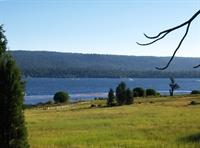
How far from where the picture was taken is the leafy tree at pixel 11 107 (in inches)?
701

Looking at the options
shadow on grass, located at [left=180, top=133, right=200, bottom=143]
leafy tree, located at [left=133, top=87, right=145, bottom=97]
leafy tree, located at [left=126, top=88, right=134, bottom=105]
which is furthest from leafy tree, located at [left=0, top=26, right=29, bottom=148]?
leafy tree, located at [left=133, top=87, right=145, bottom=97]

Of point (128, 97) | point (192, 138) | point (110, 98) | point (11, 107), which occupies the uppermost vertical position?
point (11, 107)

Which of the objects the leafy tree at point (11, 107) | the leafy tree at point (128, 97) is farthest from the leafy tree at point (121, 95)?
the leafy tree at point (11, 107)

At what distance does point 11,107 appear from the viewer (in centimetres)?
1772

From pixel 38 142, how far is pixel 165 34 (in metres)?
28.1

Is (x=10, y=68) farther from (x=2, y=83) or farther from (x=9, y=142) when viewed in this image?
(x=9, y=142)

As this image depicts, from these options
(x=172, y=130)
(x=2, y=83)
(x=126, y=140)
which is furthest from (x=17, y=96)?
(x=172, y=130)

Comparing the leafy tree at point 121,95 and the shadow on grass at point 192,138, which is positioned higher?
the leafy tree at point 121,95

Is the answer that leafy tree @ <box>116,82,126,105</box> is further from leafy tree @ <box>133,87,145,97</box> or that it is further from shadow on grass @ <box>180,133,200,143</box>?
shadow on grass @ <box>180,133,200,143</box>

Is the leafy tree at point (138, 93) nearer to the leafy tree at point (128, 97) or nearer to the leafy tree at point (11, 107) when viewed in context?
the leafy tree at point (128, 97)

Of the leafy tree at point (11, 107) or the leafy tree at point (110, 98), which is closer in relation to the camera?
the leafy tree at point (11, 107)

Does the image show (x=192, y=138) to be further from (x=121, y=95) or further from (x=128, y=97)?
(x=121, y=95)

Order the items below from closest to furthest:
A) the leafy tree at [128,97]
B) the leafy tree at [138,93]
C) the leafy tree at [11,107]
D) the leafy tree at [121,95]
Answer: the leafy tree at [11,107] < the leafy tree at [128,97] < the leafy tree at [121,95] < the leafy tree at [138,93]

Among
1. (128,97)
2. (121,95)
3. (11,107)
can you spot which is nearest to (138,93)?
(121,95)
